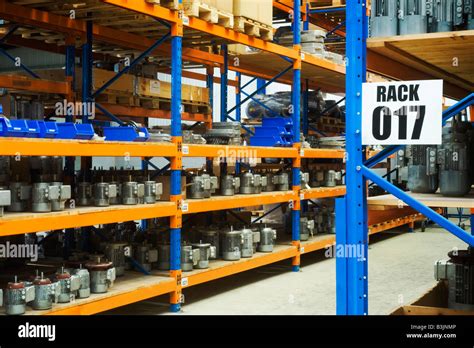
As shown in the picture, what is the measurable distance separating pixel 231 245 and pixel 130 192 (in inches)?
85.2

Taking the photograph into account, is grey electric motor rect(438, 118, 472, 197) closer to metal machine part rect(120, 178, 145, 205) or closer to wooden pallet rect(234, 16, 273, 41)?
metal machine part rect(120, 178, 145, 205)

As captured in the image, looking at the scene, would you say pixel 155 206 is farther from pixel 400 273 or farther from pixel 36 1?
pixel 400 273

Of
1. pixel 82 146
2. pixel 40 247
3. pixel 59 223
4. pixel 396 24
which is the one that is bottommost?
pixel 40 247

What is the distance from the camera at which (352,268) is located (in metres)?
3.91

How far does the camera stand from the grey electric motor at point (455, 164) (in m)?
4.13

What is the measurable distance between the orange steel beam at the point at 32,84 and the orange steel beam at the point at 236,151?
169 cm

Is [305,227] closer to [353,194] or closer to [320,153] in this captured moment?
[320,153]

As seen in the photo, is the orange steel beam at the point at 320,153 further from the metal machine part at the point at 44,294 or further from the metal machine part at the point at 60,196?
the metal machine part at the point at 44,294

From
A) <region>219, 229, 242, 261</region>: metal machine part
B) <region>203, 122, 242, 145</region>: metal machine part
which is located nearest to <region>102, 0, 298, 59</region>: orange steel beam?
<region>203, 122, 242, 145</region>: metal machine part

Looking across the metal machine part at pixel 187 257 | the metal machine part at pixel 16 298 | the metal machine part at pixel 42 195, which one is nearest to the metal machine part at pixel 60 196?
the metal machine part at pixel 42 195

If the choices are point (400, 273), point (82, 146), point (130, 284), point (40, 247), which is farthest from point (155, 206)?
point (400, 273)

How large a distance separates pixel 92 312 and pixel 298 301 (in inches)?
111

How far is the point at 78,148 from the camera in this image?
5.97m

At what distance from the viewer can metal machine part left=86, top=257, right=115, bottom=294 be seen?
21.6 ft
